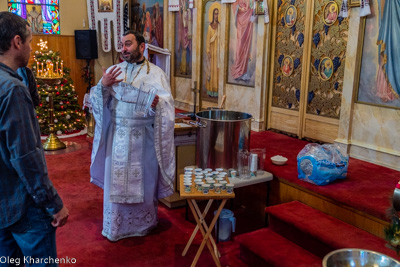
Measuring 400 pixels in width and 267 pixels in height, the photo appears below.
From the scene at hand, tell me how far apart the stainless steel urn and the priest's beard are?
904 mm

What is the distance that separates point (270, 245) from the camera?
3561 mm

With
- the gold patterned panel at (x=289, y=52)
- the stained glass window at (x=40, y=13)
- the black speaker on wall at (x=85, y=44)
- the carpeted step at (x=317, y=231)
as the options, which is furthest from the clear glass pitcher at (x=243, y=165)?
the stained glass window at (x=40, y=13)

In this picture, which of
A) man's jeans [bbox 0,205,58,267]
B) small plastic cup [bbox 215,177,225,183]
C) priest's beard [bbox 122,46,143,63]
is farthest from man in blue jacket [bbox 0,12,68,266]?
priest's beard [bbox 122,46,143,63]

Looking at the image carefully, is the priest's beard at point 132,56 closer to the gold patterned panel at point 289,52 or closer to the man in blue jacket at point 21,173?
the man in blue jacket at point 21,173

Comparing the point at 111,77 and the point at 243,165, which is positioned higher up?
the point at 111,77

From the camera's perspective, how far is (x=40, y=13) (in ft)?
32.4

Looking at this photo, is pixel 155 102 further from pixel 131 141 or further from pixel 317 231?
pixel 317 231

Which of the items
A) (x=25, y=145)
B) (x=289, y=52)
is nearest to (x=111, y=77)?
(x=25, y=145)

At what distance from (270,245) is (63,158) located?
447 cm

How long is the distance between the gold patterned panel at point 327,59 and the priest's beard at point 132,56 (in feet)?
9.90

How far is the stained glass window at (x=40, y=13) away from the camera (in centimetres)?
967

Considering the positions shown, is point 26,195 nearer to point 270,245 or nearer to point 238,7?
point 270,245

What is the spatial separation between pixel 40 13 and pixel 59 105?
9.14 ft

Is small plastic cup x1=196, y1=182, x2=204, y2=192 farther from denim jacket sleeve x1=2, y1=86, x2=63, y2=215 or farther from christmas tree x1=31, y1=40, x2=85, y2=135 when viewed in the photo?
christmas tree x1=31, y1=40, x2=85, y2=135
